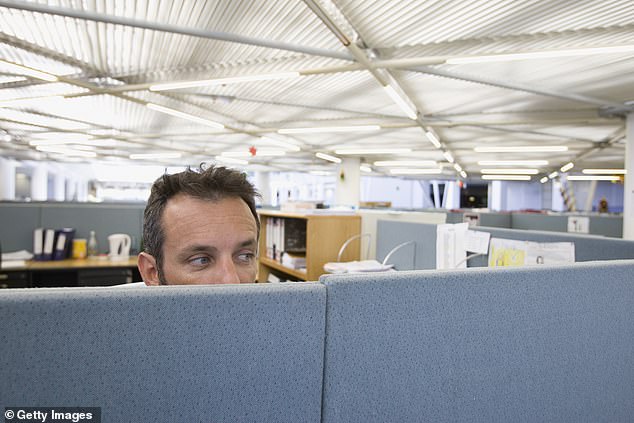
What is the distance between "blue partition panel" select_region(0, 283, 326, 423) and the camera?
464 mm

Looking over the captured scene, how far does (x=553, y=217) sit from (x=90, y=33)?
6221 mm

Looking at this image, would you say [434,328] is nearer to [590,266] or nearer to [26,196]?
[590,266]

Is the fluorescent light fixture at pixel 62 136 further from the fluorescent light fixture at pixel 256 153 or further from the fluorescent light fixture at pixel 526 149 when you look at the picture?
the fluorescent light fixture at pixel 526 149

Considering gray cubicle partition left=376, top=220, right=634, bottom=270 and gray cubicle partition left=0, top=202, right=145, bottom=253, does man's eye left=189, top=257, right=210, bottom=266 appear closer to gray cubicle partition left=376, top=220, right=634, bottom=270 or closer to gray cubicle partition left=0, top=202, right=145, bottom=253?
gray cubicle partition left=376, top=220, right=634, bottom=270

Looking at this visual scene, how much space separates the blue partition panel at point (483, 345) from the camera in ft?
1.99

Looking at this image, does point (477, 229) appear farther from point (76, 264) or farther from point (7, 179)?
point (7, 179)

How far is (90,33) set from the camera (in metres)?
4.08

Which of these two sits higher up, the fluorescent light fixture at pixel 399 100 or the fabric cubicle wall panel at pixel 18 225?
the fluorescent light fixture at pixel 399 100

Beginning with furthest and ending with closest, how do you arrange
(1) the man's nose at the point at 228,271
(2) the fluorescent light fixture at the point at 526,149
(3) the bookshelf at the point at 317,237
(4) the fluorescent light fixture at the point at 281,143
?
1. (4) the fluorescent light fixture at the point at 281,143
2. (2) the fluorescent light fixture at the point at 526,149
3. (3) the bookshelf at the point at 317,237
4. (1) the man's nose at the point at 228,271

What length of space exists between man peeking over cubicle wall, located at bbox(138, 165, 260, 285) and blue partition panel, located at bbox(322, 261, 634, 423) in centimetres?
55

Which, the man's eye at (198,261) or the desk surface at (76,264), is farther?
the desk surface at (76,264)

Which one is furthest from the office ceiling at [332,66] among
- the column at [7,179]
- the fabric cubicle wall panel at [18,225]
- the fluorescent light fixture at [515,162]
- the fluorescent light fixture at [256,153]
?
the column at [7,179]

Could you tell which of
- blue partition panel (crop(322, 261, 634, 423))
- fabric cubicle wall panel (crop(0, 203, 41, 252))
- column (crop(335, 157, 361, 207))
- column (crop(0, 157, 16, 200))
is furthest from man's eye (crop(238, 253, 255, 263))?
column (crop(0, 157, 16, 200))
